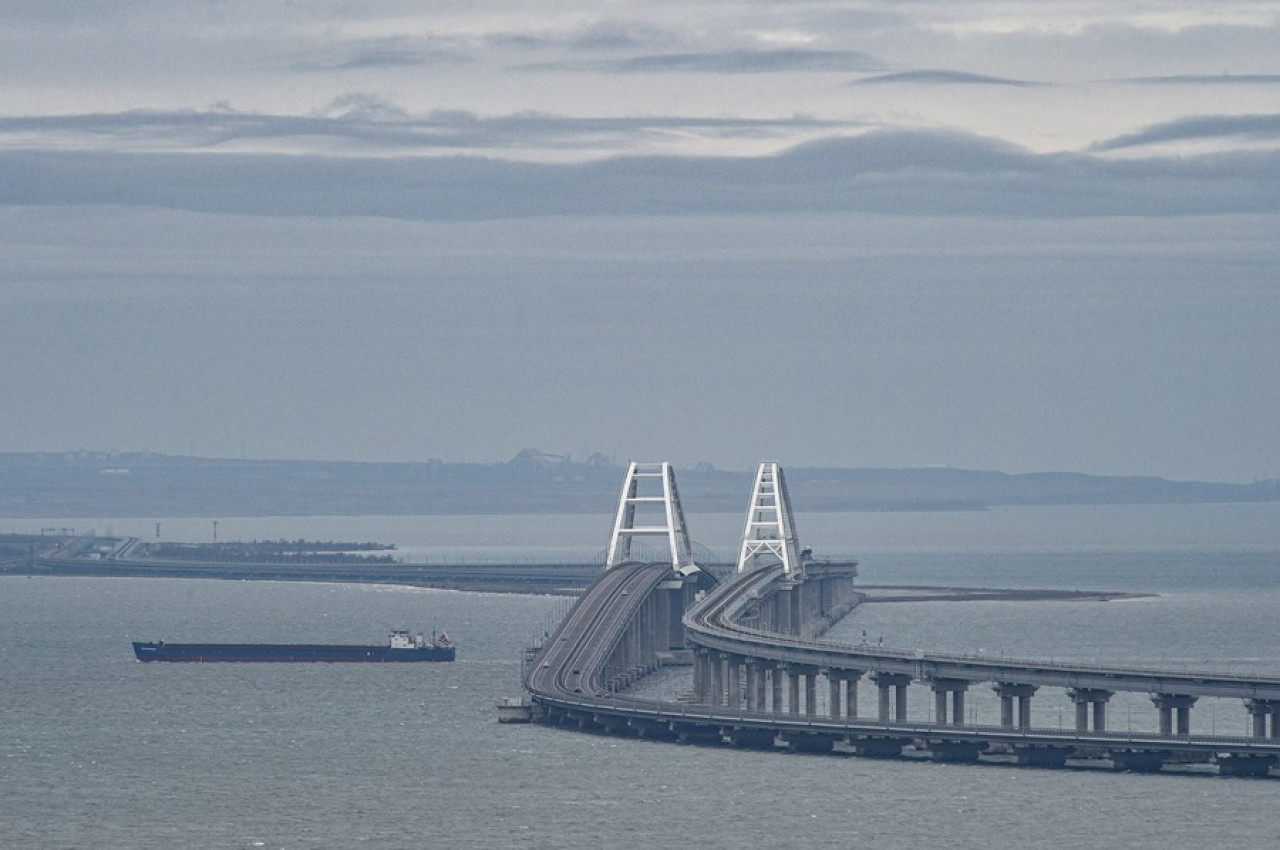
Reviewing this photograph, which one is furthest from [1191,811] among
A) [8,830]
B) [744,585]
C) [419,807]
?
[744,585]

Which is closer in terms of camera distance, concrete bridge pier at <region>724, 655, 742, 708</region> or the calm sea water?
the calm sea water

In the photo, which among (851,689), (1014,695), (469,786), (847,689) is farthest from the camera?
(847,689)

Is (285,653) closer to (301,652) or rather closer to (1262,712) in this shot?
(301,652)

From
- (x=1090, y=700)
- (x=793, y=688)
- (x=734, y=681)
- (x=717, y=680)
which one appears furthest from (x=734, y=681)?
(x=1090, y=700)

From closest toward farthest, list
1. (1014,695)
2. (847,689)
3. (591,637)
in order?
1. (1014,695)
2. (847,689)
3. (591,637)

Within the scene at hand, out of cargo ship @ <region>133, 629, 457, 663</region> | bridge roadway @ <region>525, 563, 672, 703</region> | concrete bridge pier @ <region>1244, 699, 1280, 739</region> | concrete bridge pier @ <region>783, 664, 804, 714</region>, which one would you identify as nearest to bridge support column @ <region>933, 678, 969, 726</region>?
concrete bridge pier @ <region>783, 664, 804, 714</region>

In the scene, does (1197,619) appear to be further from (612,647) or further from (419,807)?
(419,807)

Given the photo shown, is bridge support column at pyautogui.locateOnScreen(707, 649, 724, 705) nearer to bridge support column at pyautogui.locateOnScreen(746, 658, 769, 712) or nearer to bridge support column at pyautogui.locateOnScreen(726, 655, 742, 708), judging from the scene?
bridge support column at pyautogui.locateOnScreen(726, 655, 742, 708)
